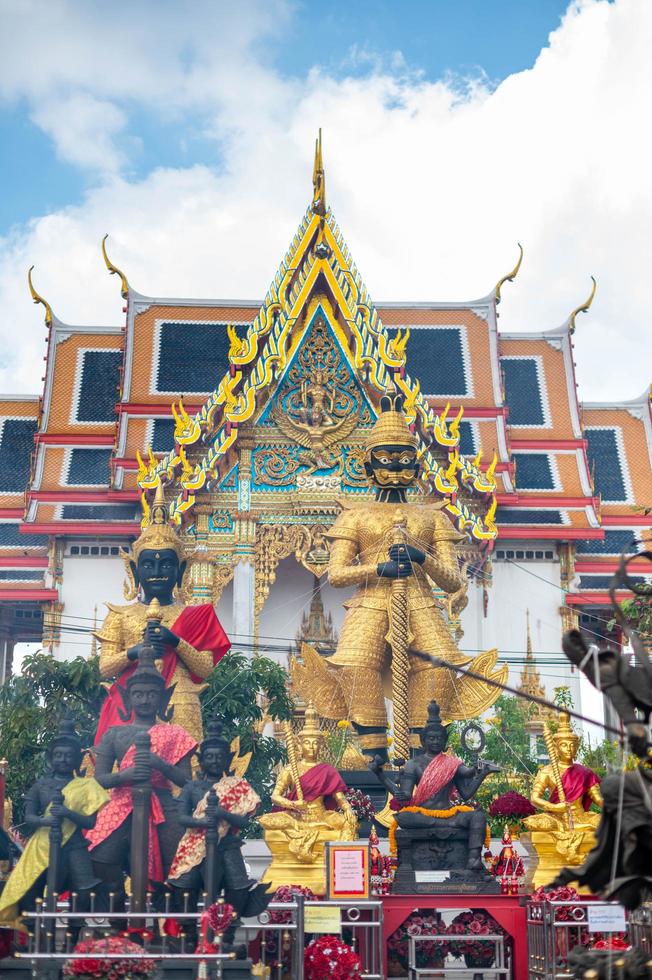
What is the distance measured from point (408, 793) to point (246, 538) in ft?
29.9

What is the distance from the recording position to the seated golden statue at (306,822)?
A: 35.7 feet

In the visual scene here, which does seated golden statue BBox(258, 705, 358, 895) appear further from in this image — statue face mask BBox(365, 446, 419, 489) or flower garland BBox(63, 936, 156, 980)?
statue face mask BBox(365, 446, 419, 489)

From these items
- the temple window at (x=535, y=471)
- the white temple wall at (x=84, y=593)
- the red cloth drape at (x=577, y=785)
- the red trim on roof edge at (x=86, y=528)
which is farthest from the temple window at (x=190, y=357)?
the red cloth drape at (x=577, y=785)

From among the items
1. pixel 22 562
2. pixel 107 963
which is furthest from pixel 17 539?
pixel 107 963

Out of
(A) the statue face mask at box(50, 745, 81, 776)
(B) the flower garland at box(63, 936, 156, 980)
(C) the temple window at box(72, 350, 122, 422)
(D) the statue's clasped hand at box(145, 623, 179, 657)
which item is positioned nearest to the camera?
(B) the flower garland at box(63, 936, 156, 980)

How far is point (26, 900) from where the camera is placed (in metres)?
9.30

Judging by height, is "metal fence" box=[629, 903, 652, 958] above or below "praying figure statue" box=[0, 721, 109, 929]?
below

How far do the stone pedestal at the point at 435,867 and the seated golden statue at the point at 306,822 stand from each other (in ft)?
1.47

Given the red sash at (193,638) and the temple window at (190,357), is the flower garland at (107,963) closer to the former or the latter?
the red sash at (193,638)

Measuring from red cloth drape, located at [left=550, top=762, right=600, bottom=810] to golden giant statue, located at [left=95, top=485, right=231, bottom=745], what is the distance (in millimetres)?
3366

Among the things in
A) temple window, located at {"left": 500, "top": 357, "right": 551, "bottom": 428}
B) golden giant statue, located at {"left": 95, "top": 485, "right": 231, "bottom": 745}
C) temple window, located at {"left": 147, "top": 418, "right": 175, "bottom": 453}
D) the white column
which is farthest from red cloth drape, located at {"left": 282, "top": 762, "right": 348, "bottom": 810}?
temple window, located at {"left": 500, "top": 357, "right": 551, "bottom": 428}

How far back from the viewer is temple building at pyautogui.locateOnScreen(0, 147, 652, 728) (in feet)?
65.3

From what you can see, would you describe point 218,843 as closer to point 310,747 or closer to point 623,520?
point 310,747

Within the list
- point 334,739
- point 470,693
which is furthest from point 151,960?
point 334,739
